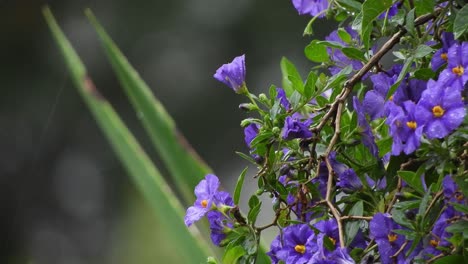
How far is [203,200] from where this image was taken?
2.91ft

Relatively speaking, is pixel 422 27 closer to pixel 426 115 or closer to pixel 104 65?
pixel 426 115

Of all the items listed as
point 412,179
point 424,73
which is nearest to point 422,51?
point 424,73

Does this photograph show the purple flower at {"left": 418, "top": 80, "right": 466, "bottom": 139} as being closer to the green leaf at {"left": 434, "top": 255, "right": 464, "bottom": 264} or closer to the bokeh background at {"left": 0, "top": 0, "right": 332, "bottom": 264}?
the green leaf at {"left": 434, "top": 255, "right": 464, "bottom": 264}

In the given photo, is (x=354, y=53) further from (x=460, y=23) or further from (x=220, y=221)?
(x=220, y=221)

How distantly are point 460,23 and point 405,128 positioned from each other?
121 mm

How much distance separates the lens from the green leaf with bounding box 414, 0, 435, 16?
86 centimetres

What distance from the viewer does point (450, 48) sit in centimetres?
81

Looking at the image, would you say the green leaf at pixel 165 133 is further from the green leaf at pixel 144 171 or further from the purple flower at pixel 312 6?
the purple flower at pixel 312 6

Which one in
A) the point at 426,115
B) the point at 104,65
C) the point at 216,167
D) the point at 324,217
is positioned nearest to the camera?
the point at 426,115

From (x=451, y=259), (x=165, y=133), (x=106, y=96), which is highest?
(x=106, y=96)

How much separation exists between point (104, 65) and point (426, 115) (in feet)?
21.0

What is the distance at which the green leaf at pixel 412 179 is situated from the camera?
78 cm

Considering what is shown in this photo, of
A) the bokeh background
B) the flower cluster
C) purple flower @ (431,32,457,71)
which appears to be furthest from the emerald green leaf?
the bokeh background

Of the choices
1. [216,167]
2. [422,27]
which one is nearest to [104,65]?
[216,167]
